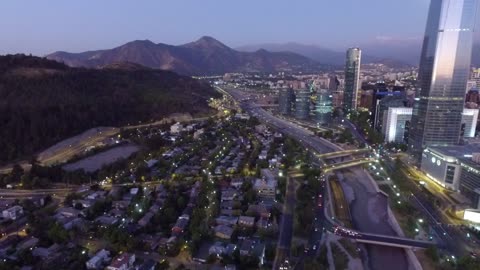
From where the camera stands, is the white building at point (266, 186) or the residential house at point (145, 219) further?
the white building at point (266, 186)

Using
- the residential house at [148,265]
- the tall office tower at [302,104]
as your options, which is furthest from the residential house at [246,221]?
the tall office tower at [302,104]

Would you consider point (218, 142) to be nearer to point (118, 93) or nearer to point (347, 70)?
point (118, 93)

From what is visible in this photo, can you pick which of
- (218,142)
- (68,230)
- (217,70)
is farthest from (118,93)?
(217,70)

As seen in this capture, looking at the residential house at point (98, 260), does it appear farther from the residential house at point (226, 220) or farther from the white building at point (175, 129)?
the white building at point (175, 129)

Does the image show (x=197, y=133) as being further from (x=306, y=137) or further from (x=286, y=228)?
(x=286, y=228)

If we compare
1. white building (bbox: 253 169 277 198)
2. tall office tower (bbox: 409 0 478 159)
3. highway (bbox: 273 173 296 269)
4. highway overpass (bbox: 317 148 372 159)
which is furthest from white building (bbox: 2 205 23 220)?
tall office tower (bbox: 409 0 478 159)
